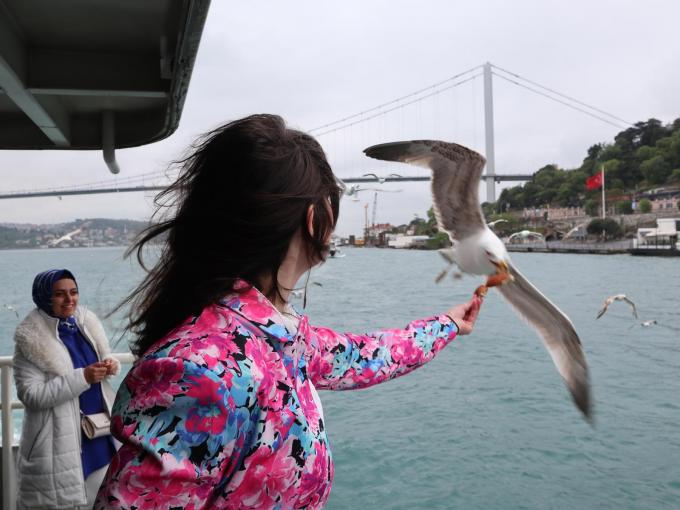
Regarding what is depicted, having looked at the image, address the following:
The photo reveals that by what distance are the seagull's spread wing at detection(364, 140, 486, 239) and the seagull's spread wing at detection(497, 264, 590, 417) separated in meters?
0.20

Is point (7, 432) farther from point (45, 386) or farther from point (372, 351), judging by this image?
point (372, 351)

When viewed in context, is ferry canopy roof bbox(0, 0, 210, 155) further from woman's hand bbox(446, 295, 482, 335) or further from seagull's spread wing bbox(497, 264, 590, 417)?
seagull's spread wing bbox(497, 264, 590, 417)

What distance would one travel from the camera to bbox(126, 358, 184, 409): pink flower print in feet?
1.62

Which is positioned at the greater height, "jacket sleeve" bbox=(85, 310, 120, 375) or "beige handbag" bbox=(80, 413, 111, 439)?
"jacket sleeve" bbox=(85, 310, 120, 375)

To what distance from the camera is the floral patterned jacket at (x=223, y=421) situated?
0.49 meters

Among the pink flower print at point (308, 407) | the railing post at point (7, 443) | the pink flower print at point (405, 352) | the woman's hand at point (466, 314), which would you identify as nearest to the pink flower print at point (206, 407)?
the pink flower print at point (308, 407)

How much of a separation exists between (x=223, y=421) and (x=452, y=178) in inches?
59.4

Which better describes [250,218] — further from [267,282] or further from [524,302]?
[524,302]

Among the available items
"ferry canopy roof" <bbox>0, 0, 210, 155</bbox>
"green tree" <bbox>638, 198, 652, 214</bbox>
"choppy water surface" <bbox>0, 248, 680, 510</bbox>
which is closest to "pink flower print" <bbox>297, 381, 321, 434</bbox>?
"ferry canopy roof" <bbox>0, 0, 210, 155</bbox>

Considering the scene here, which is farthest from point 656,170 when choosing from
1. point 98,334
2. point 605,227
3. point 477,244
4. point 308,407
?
point 308,407

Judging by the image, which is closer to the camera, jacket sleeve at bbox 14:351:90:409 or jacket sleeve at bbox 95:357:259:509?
jacket sleeve at bbox 95:357:259:509

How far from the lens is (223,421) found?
509 millimetres

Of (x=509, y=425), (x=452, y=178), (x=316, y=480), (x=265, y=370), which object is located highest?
(x=452, y=178)

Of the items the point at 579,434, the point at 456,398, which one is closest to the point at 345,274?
the point at 456,398
